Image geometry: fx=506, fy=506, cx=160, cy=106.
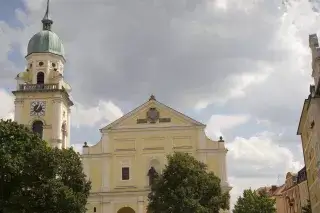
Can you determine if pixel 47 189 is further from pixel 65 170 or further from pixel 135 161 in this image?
pixel 135 161

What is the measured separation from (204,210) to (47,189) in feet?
44.7

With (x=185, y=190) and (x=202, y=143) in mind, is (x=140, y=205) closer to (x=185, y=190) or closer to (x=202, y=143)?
(x=202, y=143)

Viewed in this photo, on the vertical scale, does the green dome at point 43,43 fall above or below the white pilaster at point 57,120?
above

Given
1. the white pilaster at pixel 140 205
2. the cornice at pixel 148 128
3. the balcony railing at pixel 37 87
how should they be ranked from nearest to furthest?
1. the white pilaster at pixel 140 205
2. the cornice at pixel 148 128
3. the balcony railing at pixel 37 87

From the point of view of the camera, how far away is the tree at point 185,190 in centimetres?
4322

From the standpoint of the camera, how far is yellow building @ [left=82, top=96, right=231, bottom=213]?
201 ft

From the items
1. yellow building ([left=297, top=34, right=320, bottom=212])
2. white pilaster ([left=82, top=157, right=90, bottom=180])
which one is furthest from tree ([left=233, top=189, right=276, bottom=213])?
white pilaster ([left=82, top=157, right=90, bottom=180])

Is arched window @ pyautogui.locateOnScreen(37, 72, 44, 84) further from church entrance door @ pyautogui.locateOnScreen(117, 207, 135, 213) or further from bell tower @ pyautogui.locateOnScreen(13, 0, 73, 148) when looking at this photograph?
church entrance door @ pyautogui.locateOnScreen(117, 207, 135, 213)

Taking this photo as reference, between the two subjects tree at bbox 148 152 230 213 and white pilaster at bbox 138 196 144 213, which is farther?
white pilaster at bbox 138 196 144 213

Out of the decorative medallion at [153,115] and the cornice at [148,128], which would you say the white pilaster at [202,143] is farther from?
the decorative medallion at [153,115]

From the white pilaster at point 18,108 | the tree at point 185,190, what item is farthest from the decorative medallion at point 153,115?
the tree at point 185,190

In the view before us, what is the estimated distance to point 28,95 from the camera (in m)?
64.4

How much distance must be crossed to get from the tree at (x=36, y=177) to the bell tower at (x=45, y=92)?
22012 millimetres

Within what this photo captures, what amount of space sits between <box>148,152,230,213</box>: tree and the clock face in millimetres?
24268
